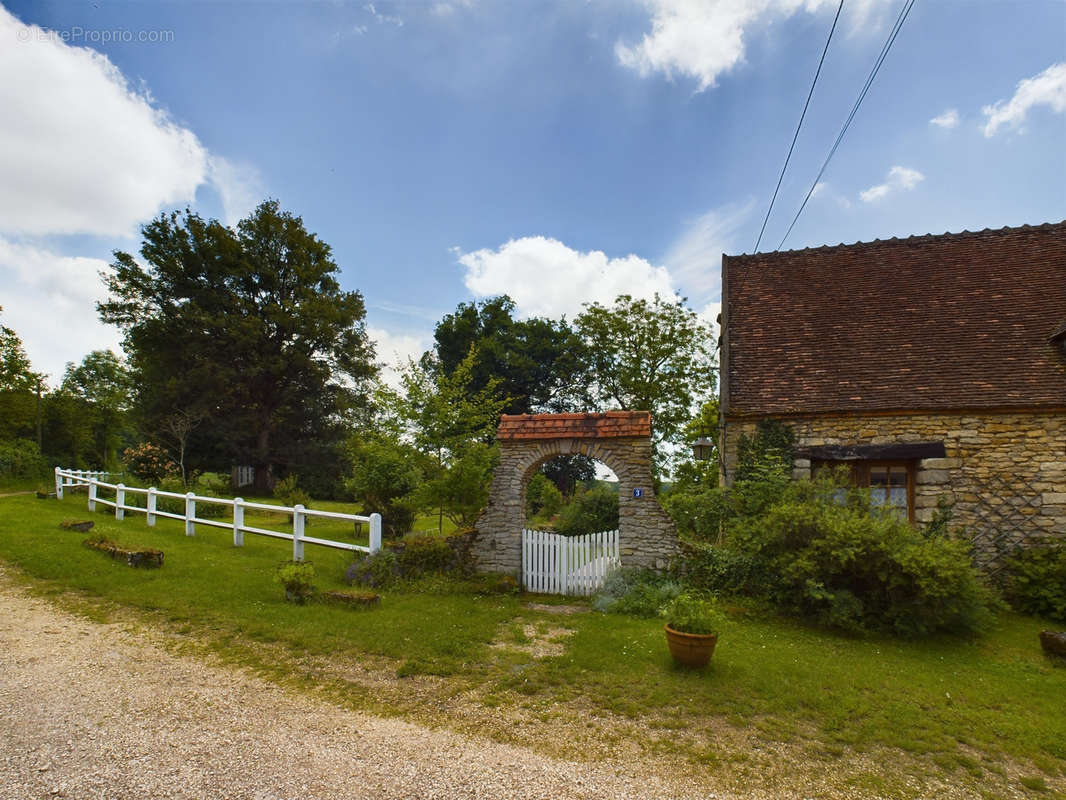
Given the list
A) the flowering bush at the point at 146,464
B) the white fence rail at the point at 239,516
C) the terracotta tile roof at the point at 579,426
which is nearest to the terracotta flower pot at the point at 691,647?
the terracotta tile roof at the point at 579,426

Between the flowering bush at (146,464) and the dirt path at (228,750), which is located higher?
the flowering bush at (146,464)

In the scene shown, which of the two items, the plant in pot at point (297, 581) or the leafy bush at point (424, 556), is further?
the leafy bush at point (424, 556)

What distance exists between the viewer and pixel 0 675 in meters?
4.82

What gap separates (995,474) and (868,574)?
426cm

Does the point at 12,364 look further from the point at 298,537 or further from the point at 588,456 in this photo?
the point at 588,456

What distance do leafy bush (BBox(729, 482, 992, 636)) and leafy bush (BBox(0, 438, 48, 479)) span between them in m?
28.9

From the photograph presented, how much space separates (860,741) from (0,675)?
7.67m

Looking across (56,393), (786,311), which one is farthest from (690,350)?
(56,393)

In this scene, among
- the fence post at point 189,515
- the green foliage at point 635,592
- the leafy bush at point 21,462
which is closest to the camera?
the green foliage at point 635,592

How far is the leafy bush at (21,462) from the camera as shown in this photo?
21.7 m

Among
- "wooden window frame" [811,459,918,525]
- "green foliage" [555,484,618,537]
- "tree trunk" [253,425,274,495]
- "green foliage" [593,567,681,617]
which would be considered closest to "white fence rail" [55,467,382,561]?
"green foliage" [593,567,681,617]

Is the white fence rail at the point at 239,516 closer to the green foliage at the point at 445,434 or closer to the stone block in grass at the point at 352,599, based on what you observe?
the stone block in grass at the point at 352,599

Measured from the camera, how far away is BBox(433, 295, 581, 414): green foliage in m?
30.5

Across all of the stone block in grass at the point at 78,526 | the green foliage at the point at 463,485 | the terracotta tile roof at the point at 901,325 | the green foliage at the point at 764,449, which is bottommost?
the stone block in grass at the point at 78,526
